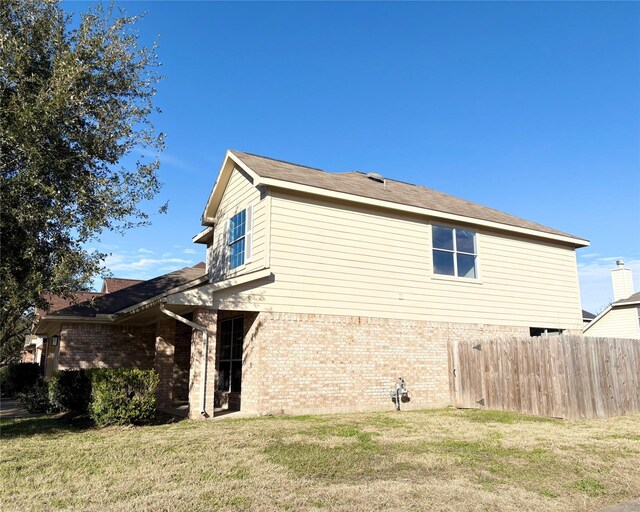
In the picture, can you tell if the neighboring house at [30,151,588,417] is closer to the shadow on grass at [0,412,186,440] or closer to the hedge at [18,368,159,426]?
the hedge at [18,368,159,426]

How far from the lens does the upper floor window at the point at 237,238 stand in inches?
561

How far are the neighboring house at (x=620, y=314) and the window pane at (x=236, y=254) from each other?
23094 millimetres

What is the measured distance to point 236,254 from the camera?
14.7 metres

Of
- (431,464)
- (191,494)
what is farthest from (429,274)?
(191,494)

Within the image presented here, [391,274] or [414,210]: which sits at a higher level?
[414,210]

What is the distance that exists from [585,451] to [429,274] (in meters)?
7.50

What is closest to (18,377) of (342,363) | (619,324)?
(342,363)

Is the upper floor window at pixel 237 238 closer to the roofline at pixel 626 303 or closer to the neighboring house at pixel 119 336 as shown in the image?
the neighboring house at pixel 119 336

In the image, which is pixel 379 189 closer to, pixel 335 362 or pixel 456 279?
pixel 456 279

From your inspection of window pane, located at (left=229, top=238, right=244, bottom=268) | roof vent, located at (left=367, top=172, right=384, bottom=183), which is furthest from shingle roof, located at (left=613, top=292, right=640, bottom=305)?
window pane, located at (left=229, top=238, right=244, bottom=268)

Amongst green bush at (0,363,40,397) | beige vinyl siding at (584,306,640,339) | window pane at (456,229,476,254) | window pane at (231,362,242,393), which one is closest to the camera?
window pane at (231,362,242,393)

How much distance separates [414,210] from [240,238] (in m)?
5.29

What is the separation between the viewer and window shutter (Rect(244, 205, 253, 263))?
1325 cm

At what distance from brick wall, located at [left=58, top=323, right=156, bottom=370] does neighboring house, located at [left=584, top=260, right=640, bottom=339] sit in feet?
80.8
